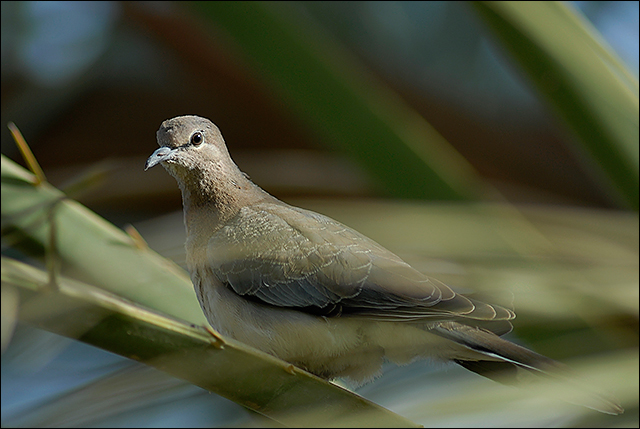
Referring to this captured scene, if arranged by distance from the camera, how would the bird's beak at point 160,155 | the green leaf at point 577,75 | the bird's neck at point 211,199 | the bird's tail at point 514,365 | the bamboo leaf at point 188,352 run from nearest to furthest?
the bamboo leaf at point 188,352 → the bird's tail at point 514,365 → the bird's beak at point 160,155 → the green leaf at point 577,75 → the bird's neck at point 211,199

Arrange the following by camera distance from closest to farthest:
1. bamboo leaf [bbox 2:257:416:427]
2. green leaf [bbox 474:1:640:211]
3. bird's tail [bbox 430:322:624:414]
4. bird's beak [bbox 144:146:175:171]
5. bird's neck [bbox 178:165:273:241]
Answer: bamboo leaf [bbox 2:257:416:427], bird's tail [bbox 430:322:624:414], bird's beak [bbox 144:146:175:171], green leaf [bbox 474:1:640:211], bird's neck [bbox 178:165:273:241]

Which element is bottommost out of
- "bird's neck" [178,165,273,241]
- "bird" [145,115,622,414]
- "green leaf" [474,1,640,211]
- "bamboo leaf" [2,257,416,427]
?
"bamboo leaf" [2,257,416,427]

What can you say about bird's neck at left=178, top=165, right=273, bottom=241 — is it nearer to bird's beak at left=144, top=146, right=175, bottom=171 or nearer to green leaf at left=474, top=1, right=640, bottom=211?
bird's beak at left=144, top=146, right=175, bottom=171

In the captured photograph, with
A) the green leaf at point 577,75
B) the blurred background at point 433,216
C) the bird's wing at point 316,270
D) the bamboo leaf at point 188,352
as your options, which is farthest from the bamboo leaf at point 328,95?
the bamboo leaf at point 188,352

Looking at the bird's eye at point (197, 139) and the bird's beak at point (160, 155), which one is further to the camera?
the bird's eye at point (197, 139)

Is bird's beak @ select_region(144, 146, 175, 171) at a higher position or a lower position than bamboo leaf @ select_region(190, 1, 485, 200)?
lower

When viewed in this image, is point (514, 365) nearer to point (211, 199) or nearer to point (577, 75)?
point (577, 75)

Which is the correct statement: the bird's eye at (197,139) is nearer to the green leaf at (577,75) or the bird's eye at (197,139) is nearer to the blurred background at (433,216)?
the blurred background at (433,216)

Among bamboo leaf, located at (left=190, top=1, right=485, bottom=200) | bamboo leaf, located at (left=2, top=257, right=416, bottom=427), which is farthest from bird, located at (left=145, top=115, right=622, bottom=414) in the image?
bamboo leaf, located at (left=2, top=257, right=416, bottom=427)

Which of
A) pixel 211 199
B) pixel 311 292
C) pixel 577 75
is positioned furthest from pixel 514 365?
pixel 211 199
